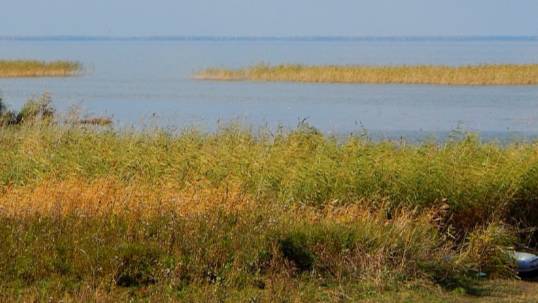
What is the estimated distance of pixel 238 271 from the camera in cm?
937

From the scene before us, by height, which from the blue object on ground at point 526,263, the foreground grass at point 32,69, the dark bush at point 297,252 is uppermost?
the dark bush at point 297,252

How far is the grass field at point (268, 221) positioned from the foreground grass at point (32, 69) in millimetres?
56739

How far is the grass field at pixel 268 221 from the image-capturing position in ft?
30.1

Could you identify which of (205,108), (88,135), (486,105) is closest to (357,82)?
(486,105)

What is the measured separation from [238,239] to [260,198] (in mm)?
2036

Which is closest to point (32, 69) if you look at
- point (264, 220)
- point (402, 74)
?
point (402, 74)

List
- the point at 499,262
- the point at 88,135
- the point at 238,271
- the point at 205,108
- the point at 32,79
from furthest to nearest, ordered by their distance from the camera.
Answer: the point at 32,79, the point at 205,108, the point at 88,135, the point at 499,262, the point at 238,271

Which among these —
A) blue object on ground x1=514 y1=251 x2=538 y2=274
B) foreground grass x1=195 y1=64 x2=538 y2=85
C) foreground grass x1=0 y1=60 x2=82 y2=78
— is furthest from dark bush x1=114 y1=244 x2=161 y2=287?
foreground grass x1=0 y1=60 x2=82 y2=78

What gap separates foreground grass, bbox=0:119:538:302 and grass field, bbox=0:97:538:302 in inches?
0.8

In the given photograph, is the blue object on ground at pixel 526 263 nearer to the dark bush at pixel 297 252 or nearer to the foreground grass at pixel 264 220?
the foreground grass at pixel 264 220

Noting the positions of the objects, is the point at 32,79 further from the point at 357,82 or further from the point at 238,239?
the point at 238,239

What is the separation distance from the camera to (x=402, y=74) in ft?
204

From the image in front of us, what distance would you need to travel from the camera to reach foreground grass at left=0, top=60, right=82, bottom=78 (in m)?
70.1

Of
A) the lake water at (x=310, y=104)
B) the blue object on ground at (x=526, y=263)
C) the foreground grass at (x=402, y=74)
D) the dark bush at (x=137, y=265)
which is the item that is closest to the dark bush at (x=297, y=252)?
the dark bush at (x=137, y=265)
